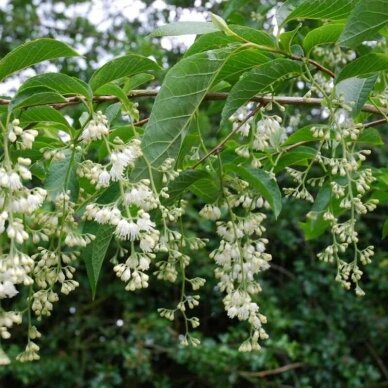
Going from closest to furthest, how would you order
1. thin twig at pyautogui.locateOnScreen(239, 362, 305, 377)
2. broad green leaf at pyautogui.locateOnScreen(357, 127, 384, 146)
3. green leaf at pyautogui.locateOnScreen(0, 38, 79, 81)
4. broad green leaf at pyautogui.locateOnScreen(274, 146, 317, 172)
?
green leaf at pyautogui.locateOnScreen(0, 38, 79, 81), broad green leaf at pyautogui.locateOnScreen(274, 146, 317, 172), broad green leaf at pyautogui.locateOnScreen(357, 127, 384, 146), thin twig at pyautogui.locateOnScreen(239, 362, 305, 377)

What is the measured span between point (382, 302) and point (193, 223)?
1.20 meters

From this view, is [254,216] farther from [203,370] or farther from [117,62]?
[203,370]

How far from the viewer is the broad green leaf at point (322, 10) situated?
91 cm

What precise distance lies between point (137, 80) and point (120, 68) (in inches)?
5.1

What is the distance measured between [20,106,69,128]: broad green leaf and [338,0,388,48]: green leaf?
1.17 ft

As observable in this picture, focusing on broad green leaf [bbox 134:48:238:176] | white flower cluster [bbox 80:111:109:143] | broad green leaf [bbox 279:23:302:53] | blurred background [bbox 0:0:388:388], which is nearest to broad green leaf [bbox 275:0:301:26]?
broad green leaf [bbox 279:23:302:53]

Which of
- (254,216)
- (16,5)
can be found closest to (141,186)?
(254,216)

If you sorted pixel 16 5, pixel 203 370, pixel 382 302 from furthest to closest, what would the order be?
pixel 16 5 < pixel 382 302 < pixel 203 370

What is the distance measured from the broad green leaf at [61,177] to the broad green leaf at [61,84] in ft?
0.27

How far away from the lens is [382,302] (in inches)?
160

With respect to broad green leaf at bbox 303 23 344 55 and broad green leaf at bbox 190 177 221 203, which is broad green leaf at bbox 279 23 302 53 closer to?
broad green leaf at bbox 303 23 344 55

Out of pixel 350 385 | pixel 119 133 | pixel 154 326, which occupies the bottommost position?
pixel 350 385

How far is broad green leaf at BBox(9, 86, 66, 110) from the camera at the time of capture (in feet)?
2.66

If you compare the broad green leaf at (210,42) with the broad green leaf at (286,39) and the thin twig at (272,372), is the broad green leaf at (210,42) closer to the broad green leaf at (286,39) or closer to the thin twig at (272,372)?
the broad green leaf at (286,39)
